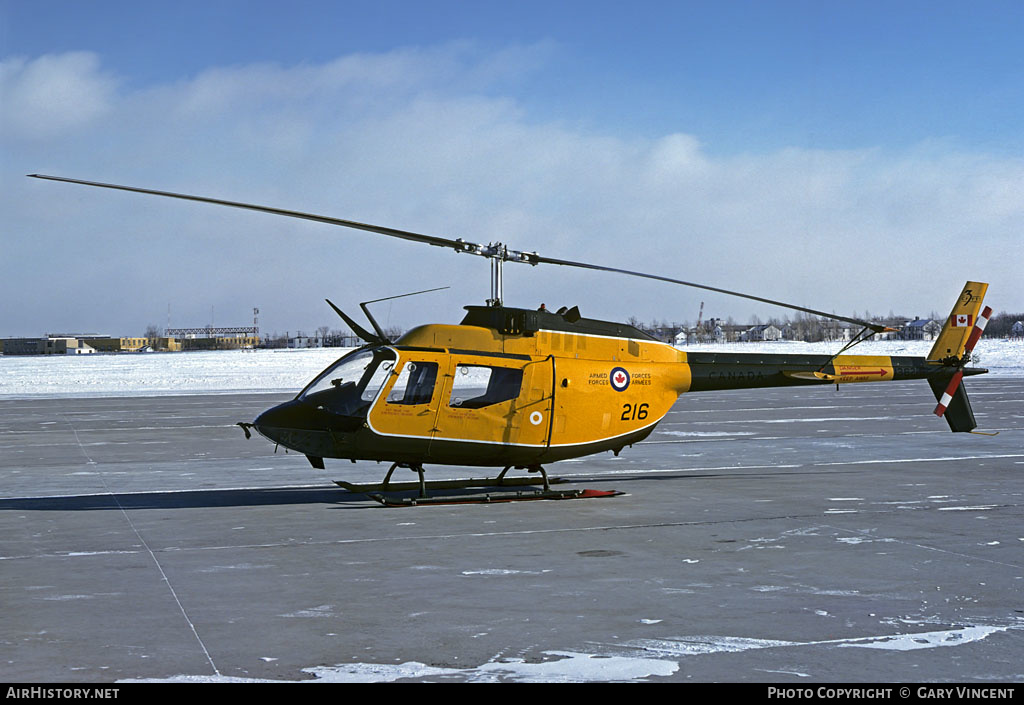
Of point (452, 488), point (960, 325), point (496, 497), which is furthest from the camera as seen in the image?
point (960, 325)

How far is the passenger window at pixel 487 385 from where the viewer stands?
13484 mm

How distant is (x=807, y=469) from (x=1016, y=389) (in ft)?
96.4

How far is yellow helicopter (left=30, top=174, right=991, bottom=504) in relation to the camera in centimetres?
1297

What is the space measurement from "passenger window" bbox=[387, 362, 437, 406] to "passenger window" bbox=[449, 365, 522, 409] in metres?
0.41

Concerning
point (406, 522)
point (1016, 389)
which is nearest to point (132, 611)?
point (406, 522)

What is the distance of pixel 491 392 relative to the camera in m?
13.6

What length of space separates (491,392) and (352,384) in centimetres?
182

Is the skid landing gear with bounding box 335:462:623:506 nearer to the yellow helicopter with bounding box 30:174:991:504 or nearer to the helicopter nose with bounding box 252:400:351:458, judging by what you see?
the yellow helicopter with bounding box 30:174:991:504

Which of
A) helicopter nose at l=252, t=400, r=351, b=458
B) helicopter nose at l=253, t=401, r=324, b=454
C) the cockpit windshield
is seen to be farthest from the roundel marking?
helicopter nose at l=253, t=401, r=324, b=454

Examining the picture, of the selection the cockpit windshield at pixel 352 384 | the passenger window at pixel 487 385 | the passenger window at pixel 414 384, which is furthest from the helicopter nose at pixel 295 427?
the passenger window at pixel 487 385

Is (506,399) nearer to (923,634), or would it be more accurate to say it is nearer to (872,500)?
(872,500)

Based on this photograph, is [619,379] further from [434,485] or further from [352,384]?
[352,384]

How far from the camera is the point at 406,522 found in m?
11.8

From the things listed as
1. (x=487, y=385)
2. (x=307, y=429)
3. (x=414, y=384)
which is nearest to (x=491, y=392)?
(x=487, y=385)
